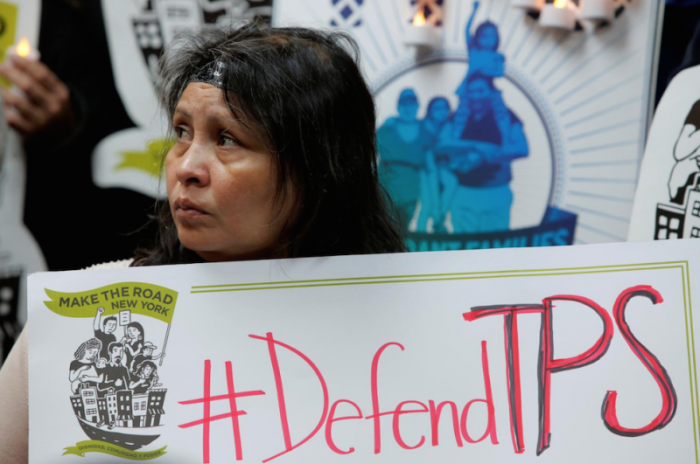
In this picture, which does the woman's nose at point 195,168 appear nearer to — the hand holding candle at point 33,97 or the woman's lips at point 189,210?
the woman's lips at point 189,210

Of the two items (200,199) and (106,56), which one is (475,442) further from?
(106,56)

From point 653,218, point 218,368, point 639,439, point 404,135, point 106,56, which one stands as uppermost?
point 106,56

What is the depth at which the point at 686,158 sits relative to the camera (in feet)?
3.32

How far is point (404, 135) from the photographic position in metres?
1.59

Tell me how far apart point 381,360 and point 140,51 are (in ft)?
3.72

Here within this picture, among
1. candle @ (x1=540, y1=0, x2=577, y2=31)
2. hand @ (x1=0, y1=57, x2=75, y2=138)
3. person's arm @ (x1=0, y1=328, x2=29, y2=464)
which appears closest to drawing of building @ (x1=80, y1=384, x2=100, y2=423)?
person's arm @ (x1=0, y1=328, x2=29, y2=464)

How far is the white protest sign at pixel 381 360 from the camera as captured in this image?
762mm

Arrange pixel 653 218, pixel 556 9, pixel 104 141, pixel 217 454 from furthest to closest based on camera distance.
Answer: pixel 104 141
pixel 556 9
pixel 653 218
pixel 217 454

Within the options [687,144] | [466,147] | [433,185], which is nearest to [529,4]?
[466,147]

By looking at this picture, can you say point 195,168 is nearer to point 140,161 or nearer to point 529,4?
point 140,161

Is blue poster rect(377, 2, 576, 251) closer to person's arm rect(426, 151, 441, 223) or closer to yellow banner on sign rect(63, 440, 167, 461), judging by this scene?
person's arm rect(426, 151, 441, 223)

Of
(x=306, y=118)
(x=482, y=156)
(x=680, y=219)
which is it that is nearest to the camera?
(x=306, y=118)

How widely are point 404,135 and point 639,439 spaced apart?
3.18 feet

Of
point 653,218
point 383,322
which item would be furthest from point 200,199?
point 653,218
